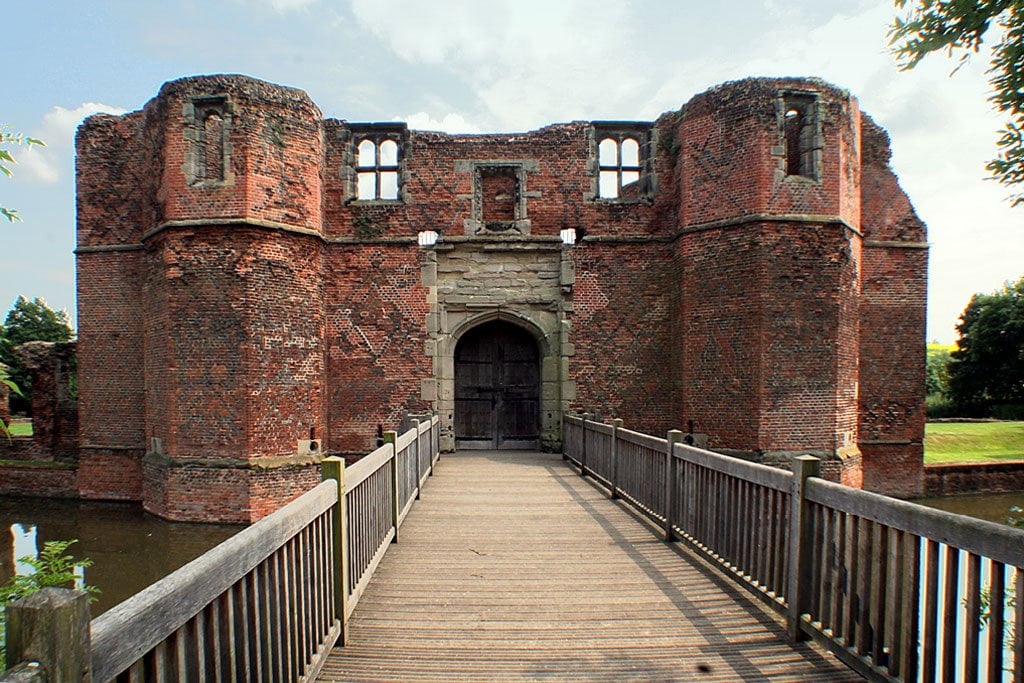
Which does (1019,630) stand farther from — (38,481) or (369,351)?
(38,481)

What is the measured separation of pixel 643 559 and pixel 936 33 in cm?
686

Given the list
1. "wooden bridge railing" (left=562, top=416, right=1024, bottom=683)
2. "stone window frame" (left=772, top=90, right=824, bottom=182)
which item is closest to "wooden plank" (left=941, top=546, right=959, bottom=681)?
"wooden bridge railing" (left=562, top=416, right=1024, bottom=683)

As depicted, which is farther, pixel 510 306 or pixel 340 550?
pixel 510 306

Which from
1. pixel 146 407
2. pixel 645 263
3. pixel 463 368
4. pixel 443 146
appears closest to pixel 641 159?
pixel 645 263

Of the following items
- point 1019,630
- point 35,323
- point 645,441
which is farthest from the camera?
point 35,323

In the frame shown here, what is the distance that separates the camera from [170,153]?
10852mm

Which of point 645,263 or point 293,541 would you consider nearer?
point 293,541

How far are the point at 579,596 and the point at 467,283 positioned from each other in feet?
28.6

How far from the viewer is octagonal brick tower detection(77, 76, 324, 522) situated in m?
10.4

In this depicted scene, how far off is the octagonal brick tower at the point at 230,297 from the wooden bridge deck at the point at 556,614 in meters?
5.89

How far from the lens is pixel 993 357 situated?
95.1 ft

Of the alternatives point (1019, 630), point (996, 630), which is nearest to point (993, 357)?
point (996, 630)

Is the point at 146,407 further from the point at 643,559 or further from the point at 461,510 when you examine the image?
the point at 643,559

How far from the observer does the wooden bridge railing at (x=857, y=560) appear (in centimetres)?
224
